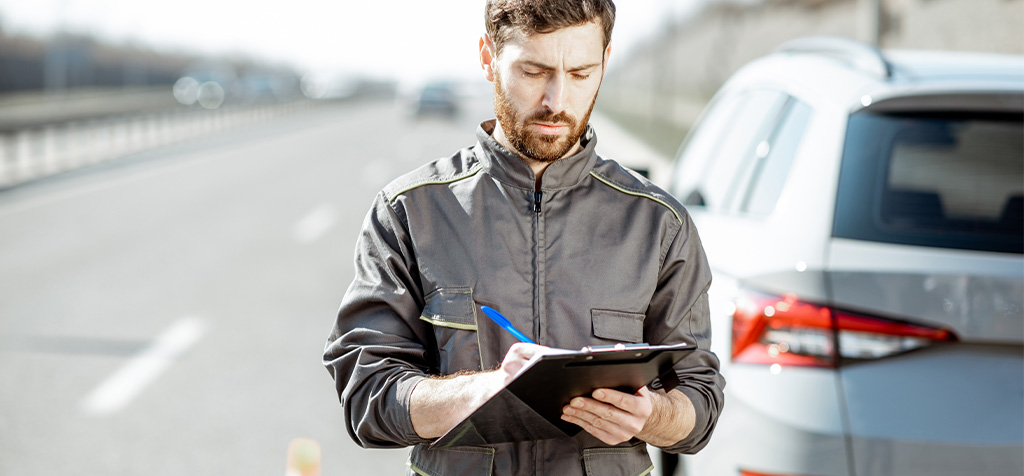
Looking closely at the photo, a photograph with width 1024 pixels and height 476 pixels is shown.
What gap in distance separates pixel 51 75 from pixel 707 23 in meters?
46.9

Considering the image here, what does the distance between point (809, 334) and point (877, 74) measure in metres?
0.92

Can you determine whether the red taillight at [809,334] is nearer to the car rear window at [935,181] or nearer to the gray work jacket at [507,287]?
the car rear window at [935,181]

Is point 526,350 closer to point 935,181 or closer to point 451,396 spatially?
point 451,396

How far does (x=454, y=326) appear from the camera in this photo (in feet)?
6.49

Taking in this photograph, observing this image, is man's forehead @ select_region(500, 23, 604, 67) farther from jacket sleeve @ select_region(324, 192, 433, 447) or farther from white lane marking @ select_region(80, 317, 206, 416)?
white lane marking @ select_region(80, 317, 206, 416)

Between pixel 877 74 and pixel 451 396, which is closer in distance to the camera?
pixel 451 396

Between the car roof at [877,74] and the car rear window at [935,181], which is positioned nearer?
the car rear window at [935,181]

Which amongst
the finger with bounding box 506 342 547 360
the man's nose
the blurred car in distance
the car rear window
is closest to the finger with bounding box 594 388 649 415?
the finger with bounding box 506 342 547 360

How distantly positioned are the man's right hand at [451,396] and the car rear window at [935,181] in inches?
57.8

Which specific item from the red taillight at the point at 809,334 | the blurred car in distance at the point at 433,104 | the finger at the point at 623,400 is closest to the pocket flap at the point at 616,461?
the finger at the point at 623,400

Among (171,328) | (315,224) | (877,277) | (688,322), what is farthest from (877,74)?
(315,224)

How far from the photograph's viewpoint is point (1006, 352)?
8.73ft

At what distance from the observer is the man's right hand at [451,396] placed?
1788 mm

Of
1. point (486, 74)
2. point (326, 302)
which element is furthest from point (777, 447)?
point (326, 302)
